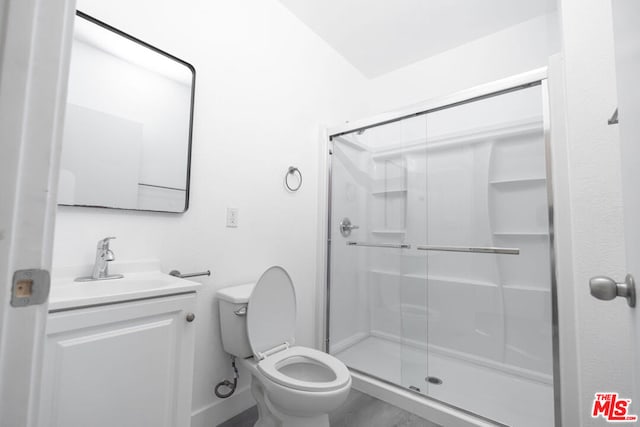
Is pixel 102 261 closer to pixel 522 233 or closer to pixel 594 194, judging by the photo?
pixel 594 194

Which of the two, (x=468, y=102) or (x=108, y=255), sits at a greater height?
(x=468, y=102)

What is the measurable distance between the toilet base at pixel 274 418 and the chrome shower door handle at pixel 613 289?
1.17 meters

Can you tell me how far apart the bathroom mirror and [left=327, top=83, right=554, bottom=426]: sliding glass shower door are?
1162mm

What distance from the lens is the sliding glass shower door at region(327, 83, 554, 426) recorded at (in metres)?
1.59

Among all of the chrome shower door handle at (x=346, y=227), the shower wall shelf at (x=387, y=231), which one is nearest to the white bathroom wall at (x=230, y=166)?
the chrome shower door handle at (x=346, y=227)

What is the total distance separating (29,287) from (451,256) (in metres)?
2.05

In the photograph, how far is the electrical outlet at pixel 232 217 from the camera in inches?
62.0

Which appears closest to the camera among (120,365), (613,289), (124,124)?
(613,289)

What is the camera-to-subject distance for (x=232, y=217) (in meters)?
1.59


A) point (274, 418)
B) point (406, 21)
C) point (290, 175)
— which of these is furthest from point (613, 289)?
point (406, 21)

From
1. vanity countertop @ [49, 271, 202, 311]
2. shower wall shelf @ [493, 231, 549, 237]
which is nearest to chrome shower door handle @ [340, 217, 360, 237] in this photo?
shower wall shelf @ [493, 231, 549, 237]

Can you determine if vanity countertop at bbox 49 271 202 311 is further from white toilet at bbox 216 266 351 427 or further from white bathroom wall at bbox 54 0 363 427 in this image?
white toilet at bbox 216 266 351 427

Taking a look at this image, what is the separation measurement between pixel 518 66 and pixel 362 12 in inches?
47.6

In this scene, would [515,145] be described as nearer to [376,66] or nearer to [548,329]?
[548,329]
